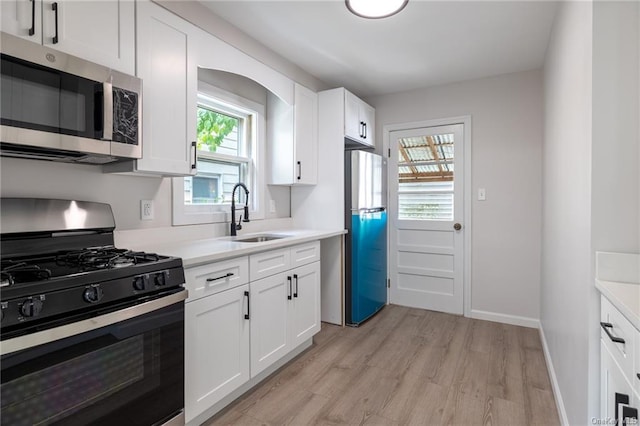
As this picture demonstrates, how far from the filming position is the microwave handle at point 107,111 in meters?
1.46

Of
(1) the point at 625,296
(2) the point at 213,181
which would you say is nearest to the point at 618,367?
(1) the point at 625,296

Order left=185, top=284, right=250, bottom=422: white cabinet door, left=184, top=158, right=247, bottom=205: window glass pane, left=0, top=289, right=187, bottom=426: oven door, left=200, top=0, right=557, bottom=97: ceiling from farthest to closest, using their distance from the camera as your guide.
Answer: left=184, top=158, right=247, bottom=205: window glass pane → left=200, top=0, right=557, bottom=97: ceiling → left=185, top=284, right=250, bottom=422: white cabinet door → left=0, top=289, right=187, bottom=426: oven door

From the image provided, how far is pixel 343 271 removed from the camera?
3.18 meters

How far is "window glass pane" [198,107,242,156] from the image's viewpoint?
254cm

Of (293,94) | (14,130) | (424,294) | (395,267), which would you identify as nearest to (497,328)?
(424,294)

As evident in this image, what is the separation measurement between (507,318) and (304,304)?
2.07 metres

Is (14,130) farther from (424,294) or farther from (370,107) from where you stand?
(424,294)

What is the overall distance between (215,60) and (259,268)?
4.36 feet

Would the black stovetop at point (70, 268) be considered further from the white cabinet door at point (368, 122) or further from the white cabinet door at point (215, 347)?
the white cabinet door at point (368, 122)

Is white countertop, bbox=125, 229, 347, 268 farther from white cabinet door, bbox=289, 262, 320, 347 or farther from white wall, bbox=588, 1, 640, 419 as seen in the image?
white wall, bbox=588, 1, 640, 419

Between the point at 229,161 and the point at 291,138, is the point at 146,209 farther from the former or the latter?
the point at 291,138

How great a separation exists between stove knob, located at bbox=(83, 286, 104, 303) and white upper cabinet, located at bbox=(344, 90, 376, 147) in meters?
2.45

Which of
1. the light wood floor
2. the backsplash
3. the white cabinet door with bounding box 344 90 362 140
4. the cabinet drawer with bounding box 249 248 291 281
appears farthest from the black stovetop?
the white cabinet door with bounding box 344 90 362 140

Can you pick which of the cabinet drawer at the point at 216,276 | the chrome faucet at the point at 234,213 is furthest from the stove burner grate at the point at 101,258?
the chrome faucet at the point at 234,213
